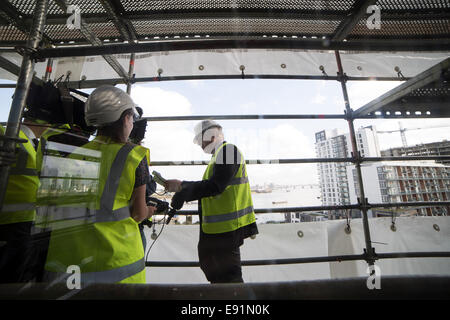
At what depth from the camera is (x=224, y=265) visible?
1554mm

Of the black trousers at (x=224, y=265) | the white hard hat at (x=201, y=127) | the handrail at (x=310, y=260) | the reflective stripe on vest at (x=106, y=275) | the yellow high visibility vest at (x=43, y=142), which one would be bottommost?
the handrail at (x=310, y=260)

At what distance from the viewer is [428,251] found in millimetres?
2336

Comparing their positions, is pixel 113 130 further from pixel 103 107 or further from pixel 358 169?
pixel 358 169

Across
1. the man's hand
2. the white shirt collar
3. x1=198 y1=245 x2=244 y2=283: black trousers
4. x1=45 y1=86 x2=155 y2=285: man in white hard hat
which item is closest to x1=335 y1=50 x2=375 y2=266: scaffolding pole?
x1=198 y1=245 x2=244 y2=283: black trousers

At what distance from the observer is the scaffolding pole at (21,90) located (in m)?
1.05

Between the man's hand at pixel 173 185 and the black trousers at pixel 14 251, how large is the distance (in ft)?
3.22

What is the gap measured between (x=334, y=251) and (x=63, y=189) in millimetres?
2812

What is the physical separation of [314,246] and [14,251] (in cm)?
278

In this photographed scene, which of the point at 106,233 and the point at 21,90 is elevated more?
the point at 21,90

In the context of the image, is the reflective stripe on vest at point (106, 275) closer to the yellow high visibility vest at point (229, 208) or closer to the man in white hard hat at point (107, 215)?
the man in white hard hat at point (107, 215)

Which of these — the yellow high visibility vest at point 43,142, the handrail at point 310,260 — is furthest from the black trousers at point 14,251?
the handrail at point 310,260

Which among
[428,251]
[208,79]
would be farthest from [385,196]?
[208,79]

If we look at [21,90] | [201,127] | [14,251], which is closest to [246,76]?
[201,127]
